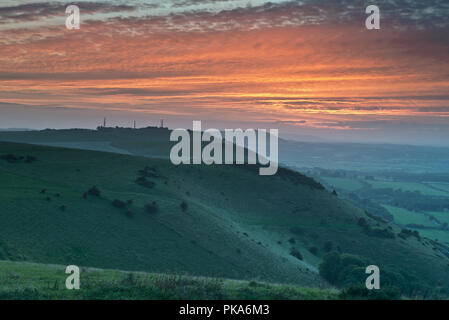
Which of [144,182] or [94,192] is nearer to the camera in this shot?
[94,192]

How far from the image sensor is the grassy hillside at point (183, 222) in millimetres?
48162

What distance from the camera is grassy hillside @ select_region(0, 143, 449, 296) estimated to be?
48.2 meters

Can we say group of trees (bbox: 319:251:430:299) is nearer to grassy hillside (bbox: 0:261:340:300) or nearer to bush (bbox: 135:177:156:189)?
grassy hillside (bbox: 0:261:340:300)

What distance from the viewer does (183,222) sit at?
6300 cm

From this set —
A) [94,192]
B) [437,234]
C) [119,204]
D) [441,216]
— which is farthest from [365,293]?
[441,216]

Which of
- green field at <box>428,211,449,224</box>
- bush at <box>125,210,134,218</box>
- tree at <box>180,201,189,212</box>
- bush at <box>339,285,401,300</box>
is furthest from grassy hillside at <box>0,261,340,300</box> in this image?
green field at <box>428,211,449,224</box>

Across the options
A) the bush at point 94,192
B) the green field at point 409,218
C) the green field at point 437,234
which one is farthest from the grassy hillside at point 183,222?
the green field at point 409,218

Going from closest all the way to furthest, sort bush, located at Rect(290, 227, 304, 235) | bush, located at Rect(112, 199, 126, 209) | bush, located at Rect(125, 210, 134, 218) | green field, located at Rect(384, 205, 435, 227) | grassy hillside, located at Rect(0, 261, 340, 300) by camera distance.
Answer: grassy hillside, located at Rect(0, 261, 340, 300) < bush, located at Rect(125, 210, 134, 218) < bush, located at Rect(112, 199, 126, 209) < bush, located at Rect(290, 227, 304, 235) < green field, located at Rect(384, 205, 435, 227)

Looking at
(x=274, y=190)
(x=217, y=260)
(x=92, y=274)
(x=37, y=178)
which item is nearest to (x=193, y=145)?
(x=274, y=190)

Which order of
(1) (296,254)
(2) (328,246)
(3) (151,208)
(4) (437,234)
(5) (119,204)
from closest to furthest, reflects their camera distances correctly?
(5) (119,204), (3) (151,208), (1) (296,254), (2) (328,246), (4) (437,234)

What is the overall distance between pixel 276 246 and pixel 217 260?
799 inches

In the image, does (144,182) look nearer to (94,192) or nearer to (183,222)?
(94,192)
